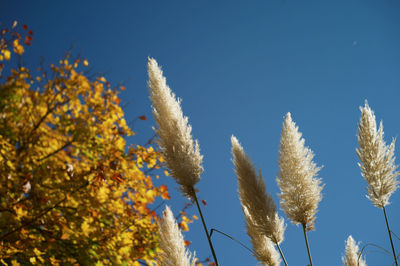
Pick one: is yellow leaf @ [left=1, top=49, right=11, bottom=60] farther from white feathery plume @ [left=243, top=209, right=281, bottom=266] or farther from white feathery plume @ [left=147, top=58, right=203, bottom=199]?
white feathery plume @ [left=243, top=209, right=281, bottom=266]

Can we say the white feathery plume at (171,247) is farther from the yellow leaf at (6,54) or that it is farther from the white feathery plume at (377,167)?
the yellow leaf at (6,54)

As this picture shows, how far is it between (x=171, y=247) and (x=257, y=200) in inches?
28.0

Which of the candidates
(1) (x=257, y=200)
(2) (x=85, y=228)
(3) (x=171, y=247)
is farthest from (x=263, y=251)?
(2) (x=85, y=228)

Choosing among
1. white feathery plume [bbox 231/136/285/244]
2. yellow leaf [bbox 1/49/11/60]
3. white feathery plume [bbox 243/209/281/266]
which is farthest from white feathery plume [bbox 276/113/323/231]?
yellow leaf [bbox 1/49/11/60]

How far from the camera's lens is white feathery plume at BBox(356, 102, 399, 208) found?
86.2 inches

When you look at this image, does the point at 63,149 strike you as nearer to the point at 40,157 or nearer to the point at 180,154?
the point at 40,157

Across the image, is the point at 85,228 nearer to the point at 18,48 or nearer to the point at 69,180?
the point at 69,180

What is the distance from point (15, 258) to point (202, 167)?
193 centimetres

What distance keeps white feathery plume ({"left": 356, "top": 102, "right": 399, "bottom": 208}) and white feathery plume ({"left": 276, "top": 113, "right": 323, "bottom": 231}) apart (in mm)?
602

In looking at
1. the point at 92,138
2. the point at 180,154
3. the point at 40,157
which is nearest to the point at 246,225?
the point at 180,154

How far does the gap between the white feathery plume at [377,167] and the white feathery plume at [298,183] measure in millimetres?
602

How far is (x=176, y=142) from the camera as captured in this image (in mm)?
1852

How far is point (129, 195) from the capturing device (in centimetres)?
316

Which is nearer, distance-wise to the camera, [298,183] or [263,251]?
[298,183]
